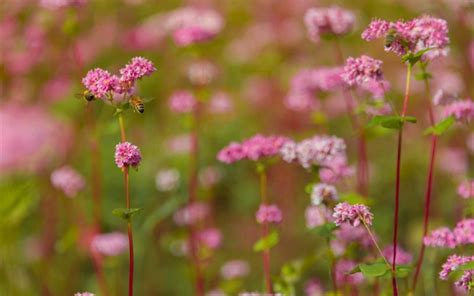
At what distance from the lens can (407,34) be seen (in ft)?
5.56

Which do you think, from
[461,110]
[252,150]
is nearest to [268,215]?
[252,150]

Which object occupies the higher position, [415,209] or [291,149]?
[415,209]

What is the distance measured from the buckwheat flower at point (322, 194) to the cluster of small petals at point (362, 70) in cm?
35

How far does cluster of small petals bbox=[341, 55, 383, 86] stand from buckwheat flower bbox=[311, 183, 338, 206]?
0.35m

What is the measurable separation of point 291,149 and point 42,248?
1.74 m

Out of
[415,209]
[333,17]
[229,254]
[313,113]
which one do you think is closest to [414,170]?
[415,209]

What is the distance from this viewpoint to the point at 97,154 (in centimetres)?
294

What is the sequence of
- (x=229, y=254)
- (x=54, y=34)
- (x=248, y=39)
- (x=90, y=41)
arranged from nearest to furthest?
(x=229, y=254) → (x=54, y=34) → (x=90, y=41) → (x=248, y=39)

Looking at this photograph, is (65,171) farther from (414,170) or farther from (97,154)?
(414,170)

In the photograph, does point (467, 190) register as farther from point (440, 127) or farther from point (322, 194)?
point (322, 194)

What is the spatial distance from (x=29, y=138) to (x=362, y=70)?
2.20 m

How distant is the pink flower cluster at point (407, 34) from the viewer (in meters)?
1.68

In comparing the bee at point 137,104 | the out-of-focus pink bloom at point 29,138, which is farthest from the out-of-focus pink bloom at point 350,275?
the out-of-focus pink bloom at point 29,138

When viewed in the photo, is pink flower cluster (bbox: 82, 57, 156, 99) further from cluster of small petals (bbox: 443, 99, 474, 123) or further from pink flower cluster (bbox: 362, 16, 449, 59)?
cluster of small petals (bbox: 443, 99, 474, 123)
